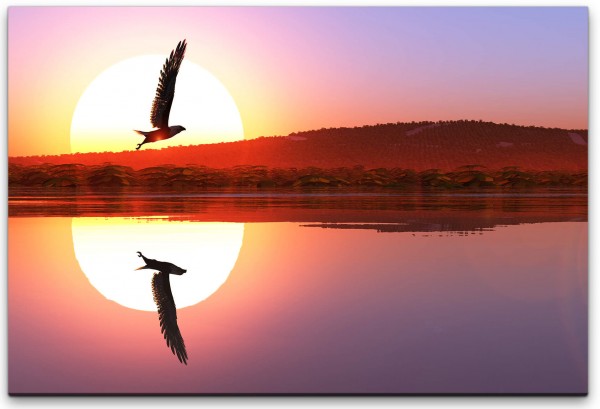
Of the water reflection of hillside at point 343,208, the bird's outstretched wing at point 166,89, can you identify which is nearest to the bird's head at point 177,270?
the water reflection of hillside at point 343,208

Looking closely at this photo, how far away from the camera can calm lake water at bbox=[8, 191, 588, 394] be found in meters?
5.02

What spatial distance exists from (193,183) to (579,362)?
9.06ft

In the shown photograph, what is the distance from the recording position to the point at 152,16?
557 cm

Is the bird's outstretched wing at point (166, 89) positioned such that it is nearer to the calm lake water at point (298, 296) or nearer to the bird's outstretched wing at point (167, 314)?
the calm lake water at point (298, 296)

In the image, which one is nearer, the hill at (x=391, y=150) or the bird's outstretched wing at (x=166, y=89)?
the bird's outstretched wing at (x=166, y=89)

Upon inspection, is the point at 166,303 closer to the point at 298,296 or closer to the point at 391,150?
the point at 298,296

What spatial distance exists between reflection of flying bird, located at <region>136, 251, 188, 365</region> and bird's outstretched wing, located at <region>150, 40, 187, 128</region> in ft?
2.99

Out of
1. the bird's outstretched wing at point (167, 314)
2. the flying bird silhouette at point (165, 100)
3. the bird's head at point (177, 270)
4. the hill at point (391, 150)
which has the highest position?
the flying bird silhouette at point (165, 100)

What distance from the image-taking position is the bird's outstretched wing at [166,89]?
18.3 ft

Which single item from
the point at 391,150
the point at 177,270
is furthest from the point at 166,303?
the point at 391,150

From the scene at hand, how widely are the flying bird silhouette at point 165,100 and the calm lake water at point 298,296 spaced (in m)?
0.42

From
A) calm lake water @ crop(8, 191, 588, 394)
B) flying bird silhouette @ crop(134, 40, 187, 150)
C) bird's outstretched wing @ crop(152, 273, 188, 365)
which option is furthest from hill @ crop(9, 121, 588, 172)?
bird's outstretched wing @ crop(152, 273, 188, 365)

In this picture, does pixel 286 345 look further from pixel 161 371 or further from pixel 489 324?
pixel 489 324

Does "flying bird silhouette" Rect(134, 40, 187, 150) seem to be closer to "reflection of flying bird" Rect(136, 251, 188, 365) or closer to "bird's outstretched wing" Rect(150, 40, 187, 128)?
"bird's outstretched wing" Rect(150, 40, 187, 128)
